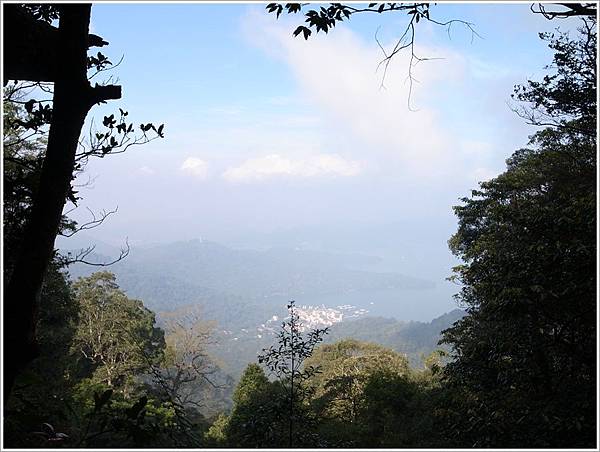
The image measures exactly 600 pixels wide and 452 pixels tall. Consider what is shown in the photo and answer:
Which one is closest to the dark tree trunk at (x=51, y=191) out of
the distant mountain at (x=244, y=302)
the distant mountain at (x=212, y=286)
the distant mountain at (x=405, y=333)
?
the distant mountain at (x=244, y=302)

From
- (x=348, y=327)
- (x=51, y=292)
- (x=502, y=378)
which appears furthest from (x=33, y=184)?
(x=348, y=327)

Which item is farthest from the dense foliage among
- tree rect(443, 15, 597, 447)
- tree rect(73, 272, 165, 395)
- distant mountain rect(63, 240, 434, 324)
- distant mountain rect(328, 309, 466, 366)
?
distant mountain rect(63, 240, 434, 324)

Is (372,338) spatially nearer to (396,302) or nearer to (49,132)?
(49,132)

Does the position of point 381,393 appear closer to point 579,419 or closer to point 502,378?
point 502,378

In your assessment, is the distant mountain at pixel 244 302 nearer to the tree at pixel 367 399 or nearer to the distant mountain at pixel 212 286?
the distant mountain at pixel 212 286

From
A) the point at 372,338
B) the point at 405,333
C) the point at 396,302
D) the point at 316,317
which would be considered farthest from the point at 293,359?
the point at 396,302

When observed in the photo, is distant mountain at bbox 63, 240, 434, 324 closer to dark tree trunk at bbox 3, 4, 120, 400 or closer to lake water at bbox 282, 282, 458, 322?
lake water at bbox 282, 282, 458, 322

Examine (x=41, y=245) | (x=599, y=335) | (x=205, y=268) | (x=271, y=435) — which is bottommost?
(x=271, y=435)
